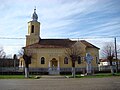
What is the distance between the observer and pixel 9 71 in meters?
50.0

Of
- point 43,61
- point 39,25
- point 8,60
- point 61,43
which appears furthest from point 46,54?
point 8,60

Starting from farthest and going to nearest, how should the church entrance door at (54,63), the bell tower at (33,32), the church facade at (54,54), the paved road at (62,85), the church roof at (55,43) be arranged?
the bell tower at (33,32)
the church entrance door at (54,63)
the church roof at (55,43)
the church facade at (54,54)
the paved road at (62,85)

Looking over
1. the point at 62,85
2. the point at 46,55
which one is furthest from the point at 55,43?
the point at 62,85

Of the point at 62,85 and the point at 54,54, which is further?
the point at 54,54

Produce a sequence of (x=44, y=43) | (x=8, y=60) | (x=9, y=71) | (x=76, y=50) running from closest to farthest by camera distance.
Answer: (x=9, y=71), (x=76, y=50), (x=44, y=43), (x=8, y=60)

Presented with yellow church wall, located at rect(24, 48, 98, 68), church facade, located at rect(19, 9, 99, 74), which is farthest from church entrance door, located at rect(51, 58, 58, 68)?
yellow church wall, located at rect(24, 48, 98, 68)

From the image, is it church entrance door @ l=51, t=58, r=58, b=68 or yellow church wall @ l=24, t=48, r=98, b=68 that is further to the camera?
church entrance door @ l=51, t=58, r=58, b=68

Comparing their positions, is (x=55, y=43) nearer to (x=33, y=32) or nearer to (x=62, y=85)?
(x=33, y=32)

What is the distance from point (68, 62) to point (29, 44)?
40.0 ft

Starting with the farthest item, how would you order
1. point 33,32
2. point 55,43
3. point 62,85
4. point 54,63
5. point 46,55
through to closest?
point 33,32 < point 55,43 < point 54,63 < point 46,55 < point 62,85

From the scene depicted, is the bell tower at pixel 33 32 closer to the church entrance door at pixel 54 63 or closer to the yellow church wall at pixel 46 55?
the yellow church wall at pixel 46 55

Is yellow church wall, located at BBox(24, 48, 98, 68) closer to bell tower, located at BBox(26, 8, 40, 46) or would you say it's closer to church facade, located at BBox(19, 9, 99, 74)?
church facade, located at BBox(19, 9, 99, 74)

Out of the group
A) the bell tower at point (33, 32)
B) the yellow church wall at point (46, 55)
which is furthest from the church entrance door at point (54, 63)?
the bell tower at point (33, 32)

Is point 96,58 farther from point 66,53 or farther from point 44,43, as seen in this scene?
point 44,43
